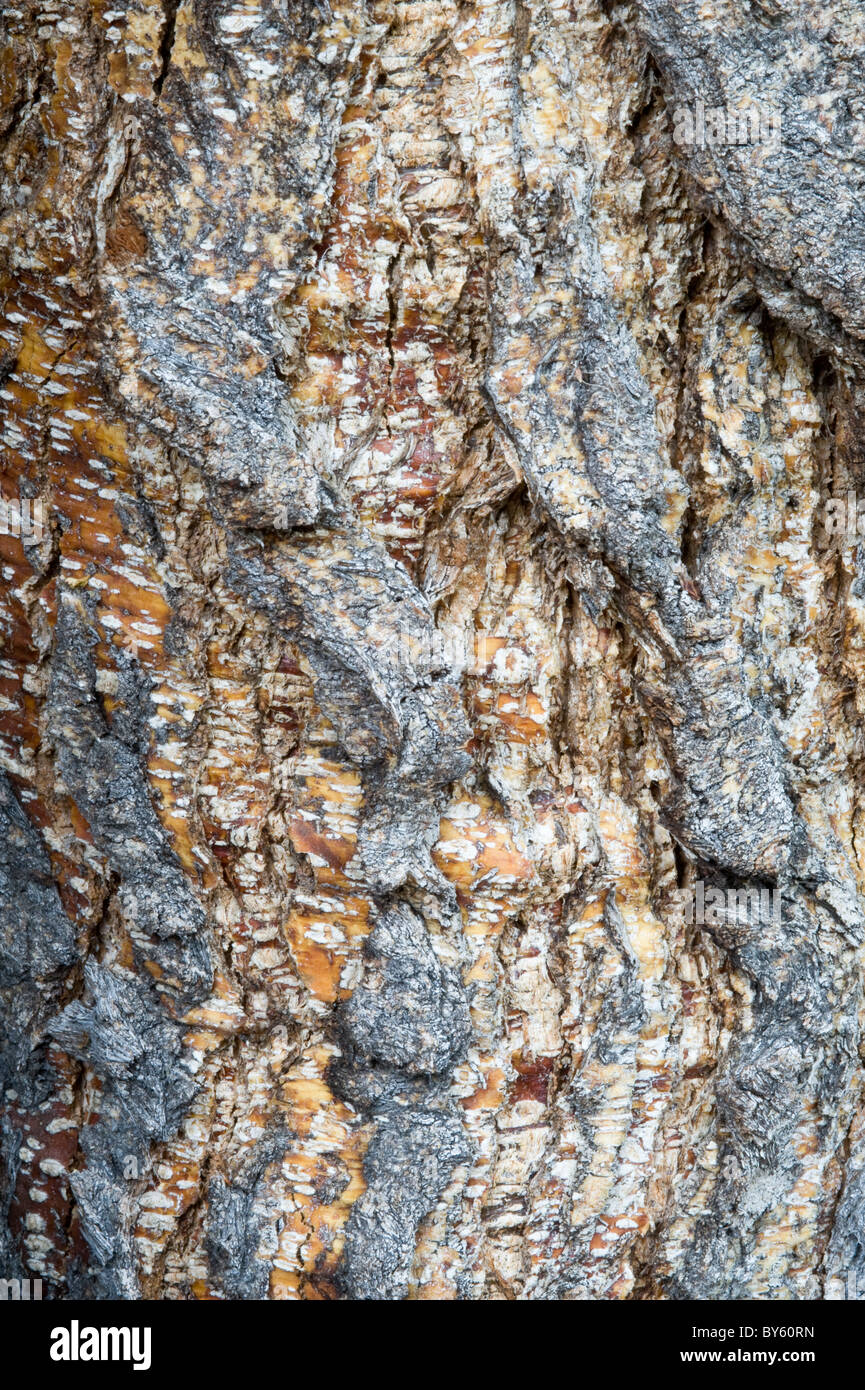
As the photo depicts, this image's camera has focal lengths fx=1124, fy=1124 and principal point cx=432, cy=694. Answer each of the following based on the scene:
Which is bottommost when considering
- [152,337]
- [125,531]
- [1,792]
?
[1,792]

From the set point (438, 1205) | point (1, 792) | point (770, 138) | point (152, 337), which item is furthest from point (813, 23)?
point (438, 1205)

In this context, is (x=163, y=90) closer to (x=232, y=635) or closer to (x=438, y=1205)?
(x=232, y=635)

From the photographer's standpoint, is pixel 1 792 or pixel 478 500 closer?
pixel 478 500

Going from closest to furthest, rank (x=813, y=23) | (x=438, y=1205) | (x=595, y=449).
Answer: (x=813, y=23)
(x=595, y=449)
(x=438, y=1205)

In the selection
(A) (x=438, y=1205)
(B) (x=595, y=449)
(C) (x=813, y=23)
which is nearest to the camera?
(C) (x=813, y=23)

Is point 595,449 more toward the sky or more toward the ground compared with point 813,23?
more toward the ground

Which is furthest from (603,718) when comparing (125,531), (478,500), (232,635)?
(125,531)

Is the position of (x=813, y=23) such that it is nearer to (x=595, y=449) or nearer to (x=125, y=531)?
(x=595, y=449)
